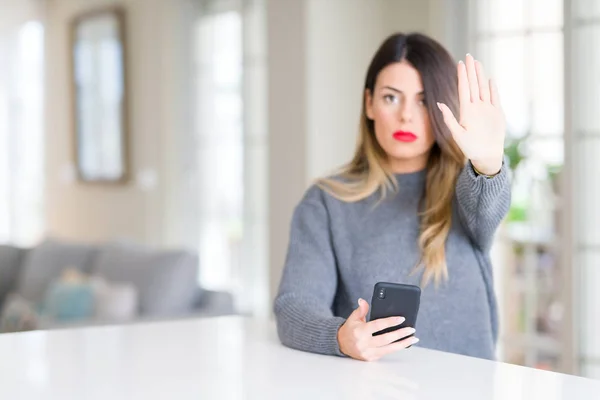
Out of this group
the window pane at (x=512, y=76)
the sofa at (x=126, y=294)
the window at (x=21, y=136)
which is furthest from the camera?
the window at (x=21, y=136)

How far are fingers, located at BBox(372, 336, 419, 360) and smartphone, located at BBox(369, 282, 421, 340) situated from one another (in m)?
0.02

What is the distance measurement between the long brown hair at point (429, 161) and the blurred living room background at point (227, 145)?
1648mm

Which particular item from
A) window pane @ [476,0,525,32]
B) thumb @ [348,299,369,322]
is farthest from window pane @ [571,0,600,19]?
thumb @ [348,299,369,322]

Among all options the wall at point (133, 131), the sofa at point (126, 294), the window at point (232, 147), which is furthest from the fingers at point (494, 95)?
the wall at point (133, 131)

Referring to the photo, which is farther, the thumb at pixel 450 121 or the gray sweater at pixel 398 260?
the gray sweater at pixel 398 260

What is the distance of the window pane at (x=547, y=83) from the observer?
3.80 m

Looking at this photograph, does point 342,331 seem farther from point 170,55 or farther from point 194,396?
point 170,55

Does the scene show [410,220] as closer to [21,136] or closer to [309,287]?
[309,287]

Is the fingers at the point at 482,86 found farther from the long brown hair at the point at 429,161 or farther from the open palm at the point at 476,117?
the long brown hair at the point at 429,161

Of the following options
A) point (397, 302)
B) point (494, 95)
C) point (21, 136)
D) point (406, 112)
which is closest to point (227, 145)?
point (21, 136)

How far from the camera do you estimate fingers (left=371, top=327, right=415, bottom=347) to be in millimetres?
1661

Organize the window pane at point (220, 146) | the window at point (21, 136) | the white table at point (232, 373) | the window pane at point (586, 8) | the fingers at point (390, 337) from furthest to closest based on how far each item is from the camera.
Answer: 1. the window at point (21, 136)
2. the window pane at point (220, 146)
3. the window pane at point (586, 8)
4. the fingers at point (390, 337)
5. the white table at point (232, 373)

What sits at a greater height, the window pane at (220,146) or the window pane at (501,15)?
the window pane at (501,15)

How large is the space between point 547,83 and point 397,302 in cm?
240
